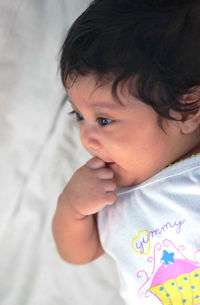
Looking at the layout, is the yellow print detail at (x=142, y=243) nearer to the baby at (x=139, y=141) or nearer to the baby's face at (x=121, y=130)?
the baby at (x=139, y=141)

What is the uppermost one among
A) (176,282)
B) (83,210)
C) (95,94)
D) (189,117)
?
(95,94)

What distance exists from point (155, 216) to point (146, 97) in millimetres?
256

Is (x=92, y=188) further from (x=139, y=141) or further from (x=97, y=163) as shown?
(x=139, y=141)

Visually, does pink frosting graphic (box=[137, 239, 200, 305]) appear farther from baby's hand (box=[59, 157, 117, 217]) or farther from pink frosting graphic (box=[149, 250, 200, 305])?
baby's hand (box=[59, 157, 117, 217])

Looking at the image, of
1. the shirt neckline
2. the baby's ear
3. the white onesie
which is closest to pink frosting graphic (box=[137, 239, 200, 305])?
the white onesie

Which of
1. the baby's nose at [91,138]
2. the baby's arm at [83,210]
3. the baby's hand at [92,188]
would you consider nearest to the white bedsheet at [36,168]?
the baby's arm at [83,210]

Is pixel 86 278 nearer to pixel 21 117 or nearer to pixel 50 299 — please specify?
pixel 50 299

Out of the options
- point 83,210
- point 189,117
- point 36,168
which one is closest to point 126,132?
point 189,117

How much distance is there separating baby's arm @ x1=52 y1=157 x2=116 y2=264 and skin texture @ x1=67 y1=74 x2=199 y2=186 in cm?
5

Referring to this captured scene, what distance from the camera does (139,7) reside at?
91 centimetres

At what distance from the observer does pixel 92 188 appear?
3.55ft

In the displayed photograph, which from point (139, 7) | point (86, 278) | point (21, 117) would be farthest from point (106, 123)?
point (86, 278)

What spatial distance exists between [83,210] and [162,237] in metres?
0.18

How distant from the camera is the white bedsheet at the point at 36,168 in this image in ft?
4.32
